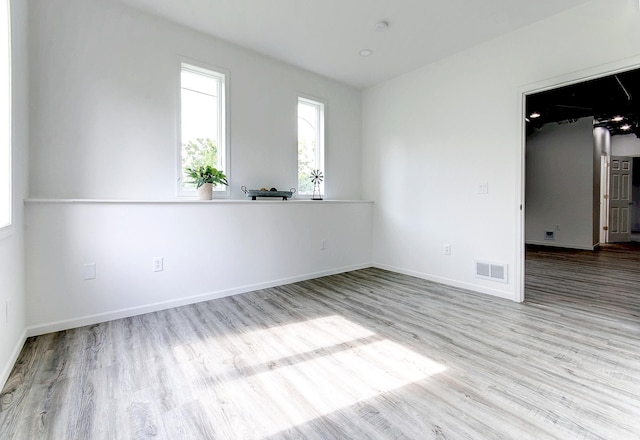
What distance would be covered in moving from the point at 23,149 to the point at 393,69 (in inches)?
154

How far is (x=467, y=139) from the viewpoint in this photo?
3.52m

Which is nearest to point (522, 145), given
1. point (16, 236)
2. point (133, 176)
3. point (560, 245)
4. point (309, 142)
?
point (309, 142)

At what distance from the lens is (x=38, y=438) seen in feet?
4.24

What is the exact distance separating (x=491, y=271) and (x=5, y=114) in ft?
13.9

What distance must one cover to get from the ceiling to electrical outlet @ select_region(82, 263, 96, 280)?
195 inches

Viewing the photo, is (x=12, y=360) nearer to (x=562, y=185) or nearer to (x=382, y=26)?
(x=382, y=26)

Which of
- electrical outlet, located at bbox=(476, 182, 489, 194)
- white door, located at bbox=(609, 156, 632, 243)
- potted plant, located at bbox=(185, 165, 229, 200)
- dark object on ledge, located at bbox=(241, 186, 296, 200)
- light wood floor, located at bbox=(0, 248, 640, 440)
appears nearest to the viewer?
light wood floor, located at bbox=(0, 248, 640, 440)

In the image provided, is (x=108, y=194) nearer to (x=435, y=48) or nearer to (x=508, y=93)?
(x=435, y=48)

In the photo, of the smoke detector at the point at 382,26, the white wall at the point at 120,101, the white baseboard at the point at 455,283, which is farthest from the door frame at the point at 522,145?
the white wall at the point at 120,101

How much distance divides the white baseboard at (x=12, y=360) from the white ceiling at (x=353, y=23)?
9.49ft

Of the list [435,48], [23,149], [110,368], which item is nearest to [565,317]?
[435,48]

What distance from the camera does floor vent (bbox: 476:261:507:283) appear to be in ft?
10.6

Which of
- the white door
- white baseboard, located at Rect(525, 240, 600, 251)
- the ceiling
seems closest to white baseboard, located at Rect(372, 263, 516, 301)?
the ceiling

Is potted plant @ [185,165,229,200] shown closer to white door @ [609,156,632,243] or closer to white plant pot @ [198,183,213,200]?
white plant pot @ [198,183,213,200]
